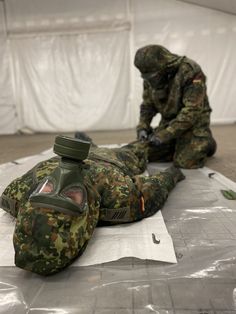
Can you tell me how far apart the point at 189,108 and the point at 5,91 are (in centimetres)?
344

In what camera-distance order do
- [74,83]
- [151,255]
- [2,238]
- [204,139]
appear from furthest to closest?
1. [74,83]
2. [204,139]
3. [2,238]
4. [151,255]

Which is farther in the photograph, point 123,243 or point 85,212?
point 123,243

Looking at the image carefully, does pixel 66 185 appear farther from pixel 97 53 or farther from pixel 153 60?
pixel 97 53

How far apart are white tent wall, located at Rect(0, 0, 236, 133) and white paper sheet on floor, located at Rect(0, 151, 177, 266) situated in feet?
11.3

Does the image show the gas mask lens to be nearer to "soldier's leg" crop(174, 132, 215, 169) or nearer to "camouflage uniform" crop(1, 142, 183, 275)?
"camouflage uniform" crop(1, 142, 183, 275)

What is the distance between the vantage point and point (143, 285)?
82 centimetres

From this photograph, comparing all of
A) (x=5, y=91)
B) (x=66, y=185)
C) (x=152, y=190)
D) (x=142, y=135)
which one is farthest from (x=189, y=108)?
(x=5, y=91)

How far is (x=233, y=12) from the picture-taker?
4.14 m

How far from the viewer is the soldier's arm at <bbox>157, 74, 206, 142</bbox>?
190 cm

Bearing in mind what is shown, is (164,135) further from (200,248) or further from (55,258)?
(55,258)

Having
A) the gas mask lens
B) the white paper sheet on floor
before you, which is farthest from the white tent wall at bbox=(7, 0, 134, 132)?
the gas mask lens

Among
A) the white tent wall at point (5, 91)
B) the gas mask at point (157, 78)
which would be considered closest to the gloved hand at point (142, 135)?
the gas mask at point (157, 78)

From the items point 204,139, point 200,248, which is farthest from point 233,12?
point 200,248

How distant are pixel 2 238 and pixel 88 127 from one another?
3.58 metres
